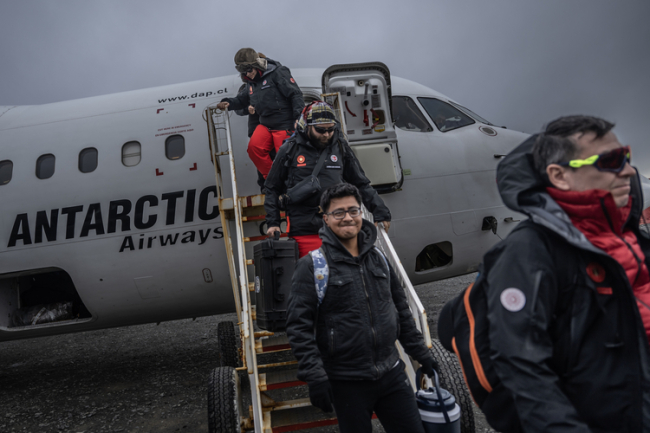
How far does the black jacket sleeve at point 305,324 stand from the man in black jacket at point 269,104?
2.55 meters

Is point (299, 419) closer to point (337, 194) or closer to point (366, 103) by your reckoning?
point (337, 194)

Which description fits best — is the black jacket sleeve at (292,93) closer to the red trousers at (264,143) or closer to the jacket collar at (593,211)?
the red trousers at (264,143)

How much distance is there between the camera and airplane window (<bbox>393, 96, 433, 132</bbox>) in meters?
5.77

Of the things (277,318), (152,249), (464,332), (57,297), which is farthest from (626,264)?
(57,297)

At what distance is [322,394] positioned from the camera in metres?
2.13

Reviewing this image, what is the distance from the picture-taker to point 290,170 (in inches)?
146

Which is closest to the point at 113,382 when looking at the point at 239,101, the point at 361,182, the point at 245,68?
the point at 239,101

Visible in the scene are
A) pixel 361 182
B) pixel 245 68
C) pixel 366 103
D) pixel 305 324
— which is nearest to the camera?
pixel 305 324

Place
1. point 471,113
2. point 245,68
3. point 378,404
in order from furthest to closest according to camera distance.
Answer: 1. point 471,113
2. point 245,68
3. point 378,404

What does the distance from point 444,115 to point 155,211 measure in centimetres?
403

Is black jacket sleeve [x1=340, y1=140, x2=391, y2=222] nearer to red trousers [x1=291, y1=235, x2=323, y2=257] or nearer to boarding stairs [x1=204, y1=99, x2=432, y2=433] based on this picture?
boarding stairs [x1=204, y1=99, x2=432, y2=433]

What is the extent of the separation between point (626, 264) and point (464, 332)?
514 mm

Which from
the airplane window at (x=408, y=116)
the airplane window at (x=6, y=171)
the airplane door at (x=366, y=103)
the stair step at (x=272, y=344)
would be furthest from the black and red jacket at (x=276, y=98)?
the airplane window at (x=6, y=171)

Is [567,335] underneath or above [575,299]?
underneath
